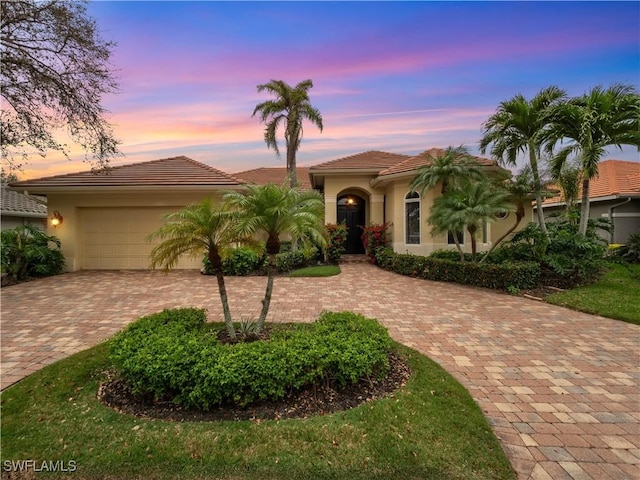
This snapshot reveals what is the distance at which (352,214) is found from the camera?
54.3 feet

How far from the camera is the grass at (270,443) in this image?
7.88 feet

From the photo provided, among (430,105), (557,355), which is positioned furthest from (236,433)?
(430,105)

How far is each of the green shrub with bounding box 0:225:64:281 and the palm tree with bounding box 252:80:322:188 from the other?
9.30 m

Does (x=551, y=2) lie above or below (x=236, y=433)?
above

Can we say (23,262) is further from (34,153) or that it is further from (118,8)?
(118,8)

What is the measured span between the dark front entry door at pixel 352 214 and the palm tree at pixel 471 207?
675 centimetres

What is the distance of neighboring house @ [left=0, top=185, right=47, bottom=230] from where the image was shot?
1641 centimetres

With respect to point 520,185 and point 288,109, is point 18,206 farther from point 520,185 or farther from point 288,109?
point 520,185

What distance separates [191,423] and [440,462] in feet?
7.34

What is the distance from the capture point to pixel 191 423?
2.92 metres

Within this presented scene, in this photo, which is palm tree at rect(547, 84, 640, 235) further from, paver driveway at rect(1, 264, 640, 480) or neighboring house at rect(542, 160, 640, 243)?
neighboring house at rect(542, 160, 640, 243)

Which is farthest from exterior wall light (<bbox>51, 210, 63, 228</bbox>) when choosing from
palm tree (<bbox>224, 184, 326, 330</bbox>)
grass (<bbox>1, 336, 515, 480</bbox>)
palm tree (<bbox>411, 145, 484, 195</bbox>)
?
palm tree (<bbox>411, 145, 484, 195</bbox>)

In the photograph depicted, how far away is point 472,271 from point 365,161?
27.2 feet

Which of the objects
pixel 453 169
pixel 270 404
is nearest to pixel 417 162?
pixel 453 169
